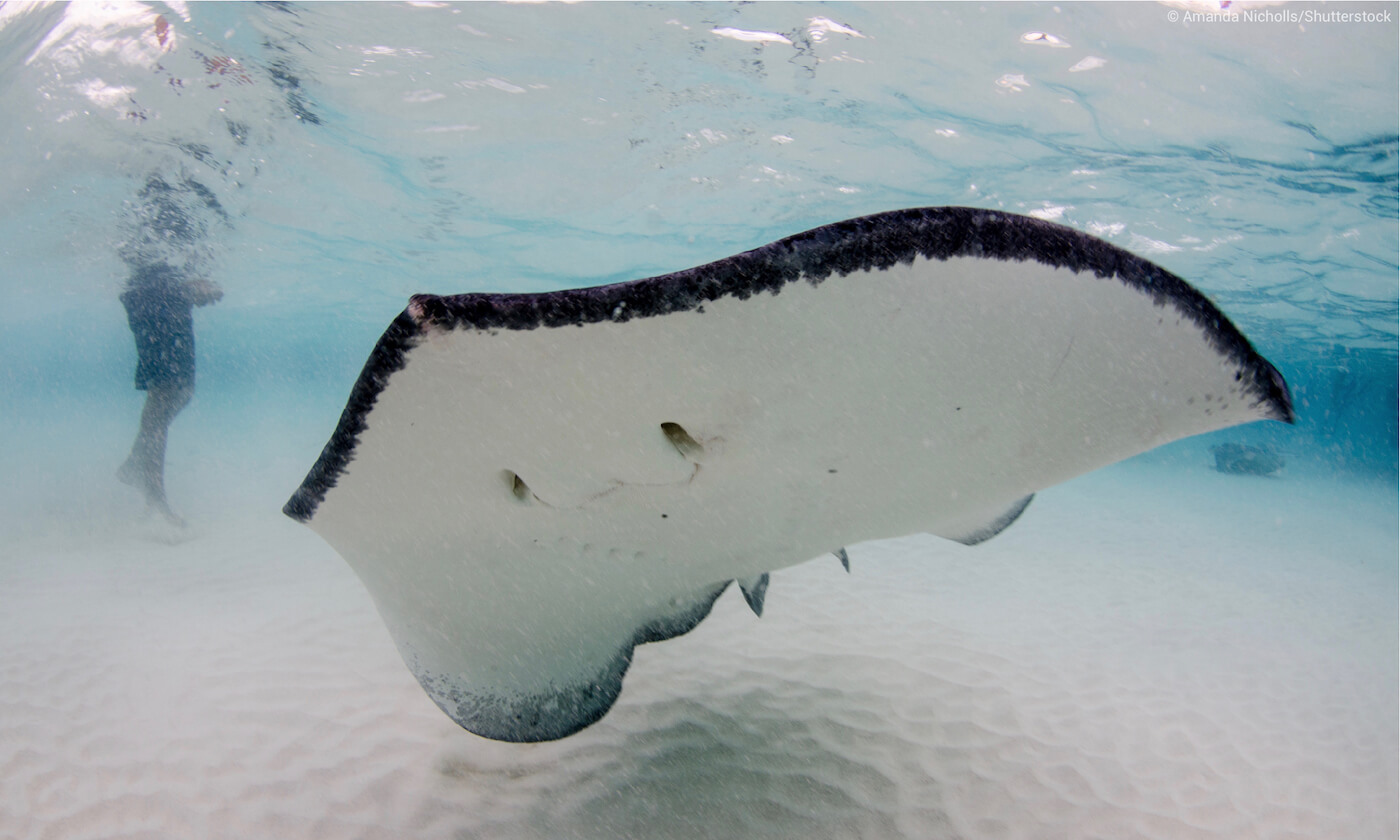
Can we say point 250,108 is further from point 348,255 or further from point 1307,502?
point 1307,502

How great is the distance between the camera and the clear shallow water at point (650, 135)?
320 inches

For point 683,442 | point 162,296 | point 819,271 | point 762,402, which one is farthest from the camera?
point 162,296

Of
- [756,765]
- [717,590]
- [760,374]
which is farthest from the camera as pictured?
[756,765]

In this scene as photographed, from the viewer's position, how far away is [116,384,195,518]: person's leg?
9.86 meters

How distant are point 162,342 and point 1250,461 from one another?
1350 inches

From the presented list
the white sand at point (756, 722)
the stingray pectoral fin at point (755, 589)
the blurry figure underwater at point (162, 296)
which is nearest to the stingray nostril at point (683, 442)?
the stingray pectoral fin at point (755, 589)

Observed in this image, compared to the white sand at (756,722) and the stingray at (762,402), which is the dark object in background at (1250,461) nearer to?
the white sand at (756,722)

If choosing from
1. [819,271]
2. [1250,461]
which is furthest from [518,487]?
[1250,461]

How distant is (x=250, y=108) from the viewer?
985cm

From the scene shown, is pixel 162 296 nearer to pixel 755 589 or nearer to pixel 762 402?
pixel 755 589

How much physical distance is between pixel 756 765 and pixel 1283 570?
37.2ft

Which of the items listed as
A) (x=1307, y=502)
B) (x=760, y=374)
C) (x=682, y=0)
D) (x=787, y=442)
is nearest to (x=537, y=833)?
(x=787, y=442)

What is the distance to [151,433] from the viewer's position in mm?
9875

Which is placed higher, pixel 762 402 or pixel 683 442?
pixel 762 402
